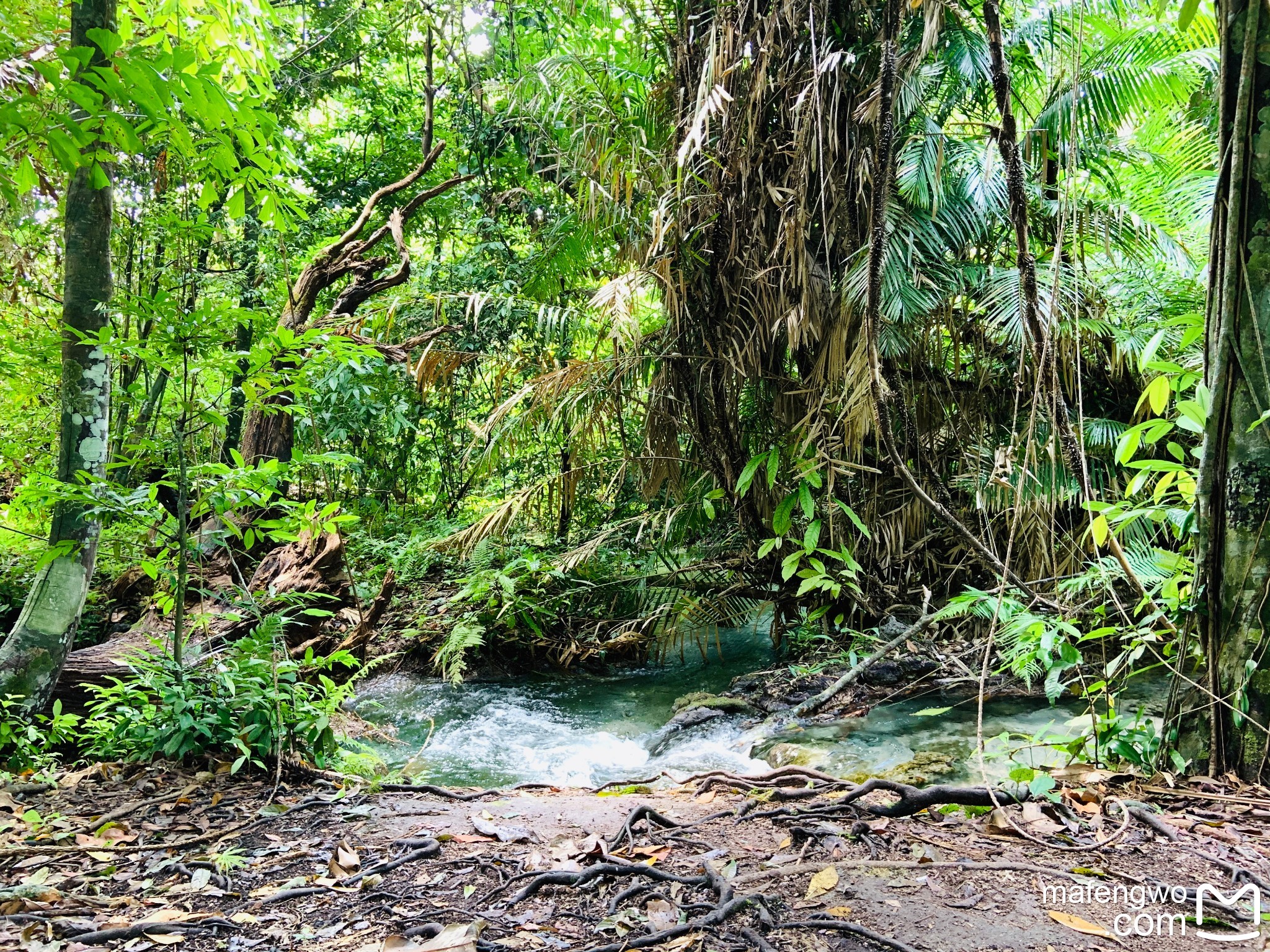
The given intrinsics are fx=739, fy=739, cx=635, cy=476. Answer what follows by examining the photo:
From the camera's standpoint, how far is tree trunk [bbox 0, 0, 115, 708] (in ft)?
9.67

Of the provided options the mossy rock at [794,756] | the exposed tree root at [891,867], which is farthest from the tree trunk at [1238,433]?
the mossy rock at [794,756]

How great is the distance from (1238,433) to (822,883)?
A: 70.6 inches

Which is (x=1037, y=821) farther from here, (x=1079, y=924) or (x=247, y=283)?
(x=247, y=283)

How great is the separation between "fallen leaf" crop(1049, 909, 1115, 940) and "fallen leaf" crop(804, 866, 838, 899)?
475mm

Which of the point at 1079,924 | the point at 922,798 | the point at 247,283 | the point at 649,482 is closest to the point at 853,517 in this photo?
the point at 649,482

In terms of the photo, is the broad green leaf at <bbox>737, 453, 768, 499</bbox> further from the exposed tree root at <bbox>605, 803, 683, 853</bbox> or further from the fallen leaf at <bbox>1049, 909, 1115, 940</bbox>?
the fallen leaf at <bbox>1049, 909, 1115, 940</bbox>

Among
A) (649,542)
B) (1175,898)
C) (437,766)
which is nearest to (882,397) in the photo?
(1175,898)

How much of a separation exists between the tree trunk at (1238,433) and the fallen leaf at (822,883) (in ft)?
4.29

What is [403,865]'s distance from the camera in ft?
6.94

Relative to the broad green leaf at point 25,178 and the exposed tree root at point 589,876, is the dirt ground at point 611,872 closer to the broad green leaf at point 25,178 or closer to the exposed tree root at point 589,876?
the exposed tree root at point 589,876

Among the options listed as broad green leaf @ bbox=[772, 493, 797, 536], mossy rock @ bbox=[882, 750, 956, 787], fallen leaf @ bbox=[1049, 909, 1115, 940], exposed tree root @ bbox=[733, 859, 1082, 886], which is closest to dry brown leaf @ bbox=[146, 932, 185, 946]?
exposed tree root @ bbox=[733, 859, 1082, 886]

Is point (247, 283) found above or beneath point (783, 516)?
above

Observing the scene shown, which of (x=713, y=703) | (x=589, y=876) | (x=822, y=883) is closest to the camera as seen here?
(x=822, y=883)

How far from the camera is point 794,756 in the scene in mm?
4098
